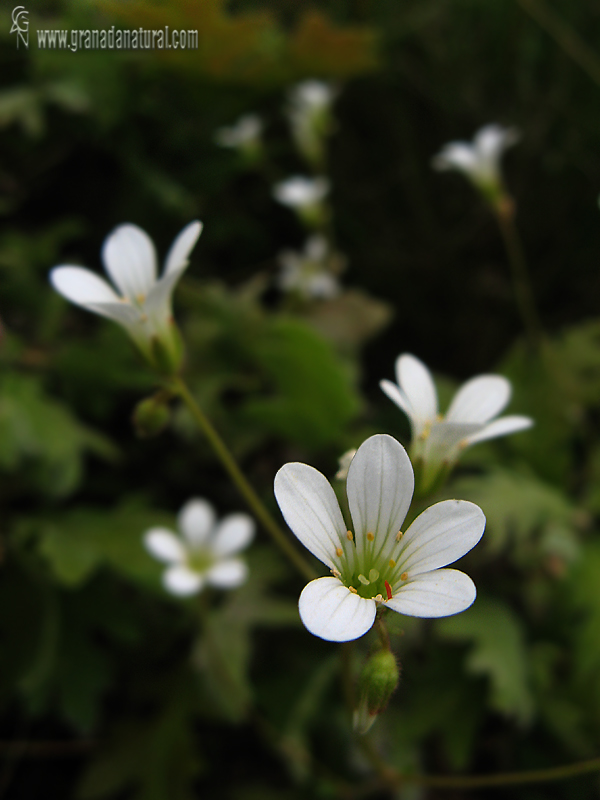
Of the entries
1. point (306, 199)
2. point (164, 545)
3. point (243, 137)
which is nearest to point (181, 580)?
point (164, 545)

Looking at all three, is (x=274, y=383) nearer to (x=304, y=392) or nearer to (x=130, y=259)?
(x=304, y=392)

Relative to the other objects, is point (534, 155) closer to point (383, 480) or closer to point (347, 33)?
point (347, 33)

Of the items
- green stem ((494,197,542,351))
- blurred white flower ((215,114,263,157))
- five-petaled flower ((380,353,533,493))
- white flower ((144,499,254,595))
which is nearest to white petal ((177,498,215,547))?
white flower ((144,499,254,595))

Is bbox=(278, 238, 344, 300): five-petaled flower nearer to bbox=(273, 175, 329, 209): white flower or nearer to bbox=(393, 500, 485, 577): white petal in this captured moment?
bbox=(273, 175, 329, 209): white flower

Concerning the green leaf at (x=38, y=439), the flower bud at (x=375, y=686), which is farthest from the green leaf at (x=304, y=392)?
the flower bud at (x=375, y=686)

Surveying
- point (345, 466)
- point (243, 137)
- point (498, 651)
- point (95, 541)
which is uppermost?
point (243, 137)

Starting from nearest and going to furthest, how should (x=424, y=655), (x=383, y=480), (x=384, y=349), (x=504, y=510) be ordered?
(x=383, y=480), (x=504, y=510), (x=424, y=655), (x=384, y=349)

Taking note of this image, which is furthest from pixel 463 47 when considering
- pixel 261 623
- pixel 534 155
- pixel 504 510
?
pixel 261 623
